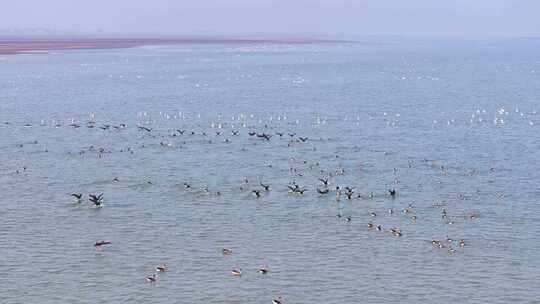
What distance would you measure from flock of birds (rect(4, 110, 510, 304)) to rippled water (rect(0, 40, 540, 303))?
0.28 metres

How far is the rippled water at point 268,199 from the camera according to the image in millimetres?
38625

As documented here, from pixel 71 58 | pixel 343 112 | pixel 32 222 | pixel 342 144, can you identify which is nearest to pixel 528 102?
pixel 343 112

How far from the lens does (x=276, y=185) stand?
57.9 m

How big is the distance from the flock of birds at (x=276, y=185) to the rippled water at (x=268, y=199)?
11.1 inches

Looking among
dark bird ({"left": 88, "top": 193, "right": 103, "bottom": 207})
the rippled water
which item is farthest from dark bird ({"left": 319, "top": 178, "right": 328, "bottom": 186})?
dark bird ({"left": 88, "top": 193, "right": 103, "bottom": 207})

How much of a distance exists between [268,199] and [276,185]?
399cm

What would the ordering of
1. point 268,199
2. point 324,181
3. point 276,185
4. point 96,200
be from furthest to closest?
1. point 276,185
2. point 324,181
3. point 268,199
4. point 96,200

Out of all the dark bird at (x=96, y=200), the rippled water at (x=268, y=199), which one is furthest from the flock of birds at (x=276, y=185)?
the rippled water at (x=268, y=199)

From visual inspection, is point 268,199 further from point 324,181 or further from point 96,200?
point 96,200

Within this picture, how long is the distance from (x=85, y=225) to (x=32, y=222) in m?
3.19

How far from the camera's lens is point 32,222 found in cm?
4812

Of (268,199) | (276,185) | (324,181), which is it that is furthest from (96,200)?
(324,181)

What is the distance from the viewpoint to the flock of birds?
46656 mm

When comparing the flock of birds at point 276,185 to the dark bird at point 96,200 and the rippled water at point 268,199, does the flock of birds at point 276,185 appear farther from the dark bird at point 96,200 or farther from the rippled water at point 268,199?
the rippled water at point 268,199
